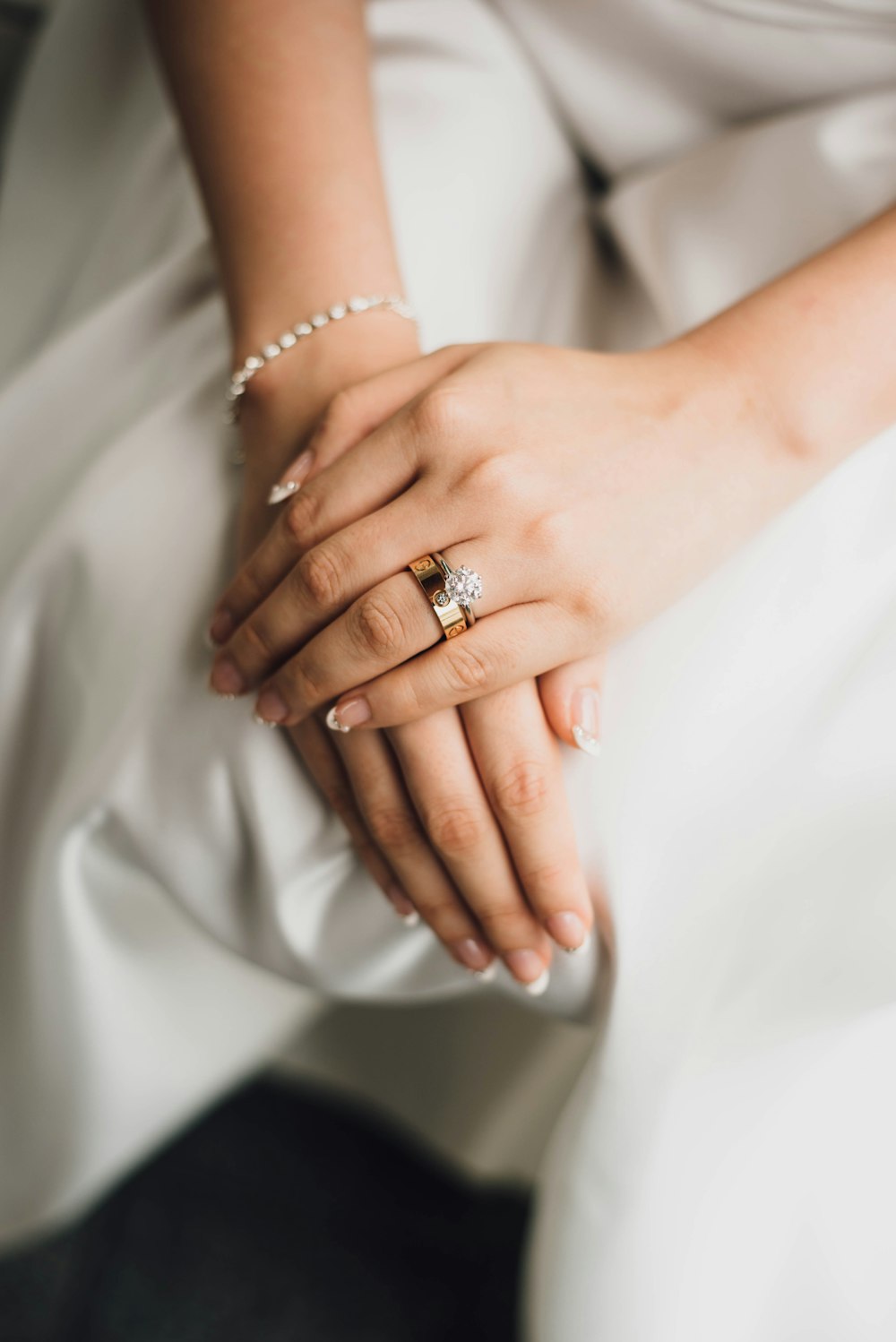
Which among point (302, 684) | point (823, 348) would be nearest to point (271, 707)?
point (302, 684)

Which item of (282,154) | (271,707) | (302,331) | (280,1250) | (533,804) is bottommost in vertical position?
(280,1250)

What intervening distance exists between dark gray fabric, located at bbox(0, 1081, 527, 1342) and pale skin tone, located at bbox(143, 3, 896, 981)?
688 millimetres

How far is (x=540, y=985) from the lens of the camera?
2.26 feet

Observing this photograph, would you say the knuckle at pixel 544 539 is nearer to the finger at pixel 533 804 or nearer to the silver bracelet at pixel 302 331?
the finger at pixel 533 804

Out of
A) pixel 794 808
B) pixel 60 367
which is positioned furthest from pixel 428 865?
pixel 60 367

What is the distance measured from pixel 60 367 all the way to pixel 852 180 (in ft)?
2.08

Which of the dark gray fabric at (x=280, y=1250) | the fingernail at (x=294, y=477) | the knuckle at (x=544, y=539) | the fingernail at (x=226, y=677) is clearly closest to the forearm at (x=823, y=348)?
the knuckle at (x=544, y=539)

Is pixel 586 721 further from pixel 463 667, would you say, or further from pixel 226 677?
pixel 226 677

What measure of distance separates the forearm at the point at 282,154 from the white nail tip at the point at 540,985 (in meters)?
0.47

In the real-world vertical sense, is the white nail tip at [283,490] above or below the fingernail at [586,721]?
above

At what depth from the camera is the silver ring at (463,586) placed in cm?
61

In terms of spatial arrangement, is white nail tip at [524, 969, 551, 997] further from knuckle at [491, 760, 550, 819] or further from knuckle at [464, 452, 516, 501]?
knuckle at [464, 452, 516, 501]

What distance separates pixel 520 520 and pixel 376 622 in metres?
0.10

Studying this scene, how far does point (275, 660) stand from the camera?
0.67 metres
